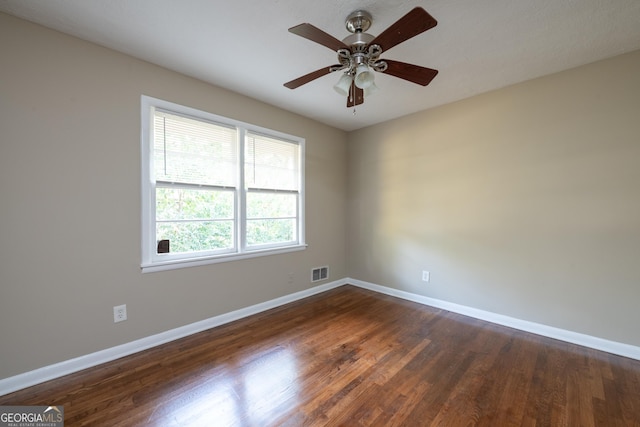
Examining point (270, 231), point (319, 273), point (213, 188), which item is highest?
point (213, 188)

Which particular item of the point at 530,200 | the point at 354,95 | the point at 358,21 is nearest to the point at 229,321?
the point at 354,95

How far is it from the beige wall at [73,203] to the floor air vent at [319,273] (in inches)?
62.6

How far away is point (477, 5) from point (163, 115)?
2638 millimetres

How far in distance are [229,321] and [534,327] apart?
10.4ft

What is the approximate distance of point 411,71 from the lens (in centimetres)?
183

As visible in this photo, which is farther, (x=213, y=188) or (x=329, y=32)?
(x=213, y=188)

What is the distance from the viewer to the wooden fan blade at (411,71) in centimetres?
176

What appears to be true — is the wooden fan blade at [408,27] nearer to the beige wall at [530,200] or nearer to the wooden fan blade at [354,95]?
the wooden fan blade at [354,95]

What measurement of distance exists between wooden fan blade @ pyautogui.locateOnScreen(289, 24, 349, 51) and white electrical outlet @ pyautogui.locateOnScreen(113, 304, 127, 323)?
8.10 feet

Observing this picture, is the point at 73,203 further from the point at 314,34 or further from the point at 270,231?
the point at 314,34

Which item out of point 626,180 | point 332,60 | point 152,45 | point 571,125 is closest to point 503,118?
point 571,125

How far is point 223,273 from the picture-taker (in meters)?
2.83

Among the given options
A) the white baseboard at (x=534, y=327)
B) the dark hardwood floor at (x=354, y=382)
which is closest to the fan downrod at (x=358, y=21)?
the dark hardwood floor at (x=354, y=382)

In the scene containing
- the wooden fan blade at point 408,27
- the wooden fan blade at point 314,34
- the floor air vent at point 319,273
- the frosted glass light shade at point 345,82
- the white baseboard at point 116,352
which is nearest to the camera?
the wooden fan blade at point 408,27
